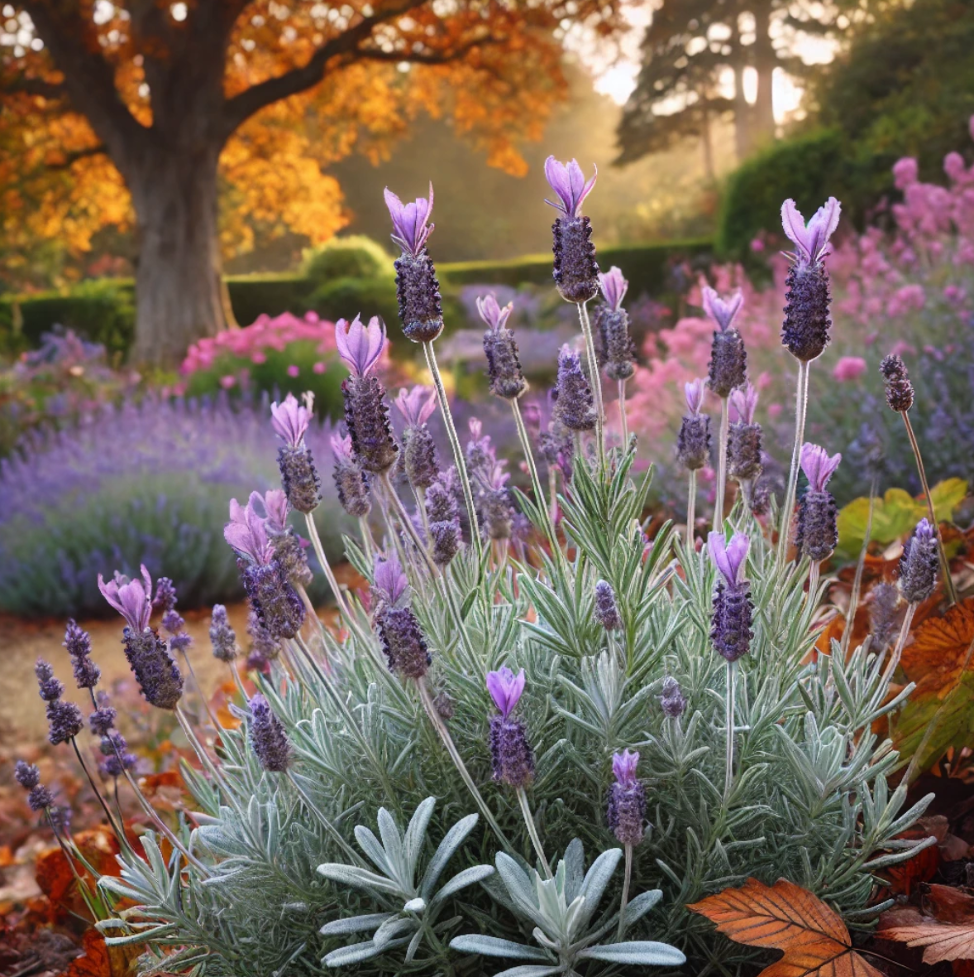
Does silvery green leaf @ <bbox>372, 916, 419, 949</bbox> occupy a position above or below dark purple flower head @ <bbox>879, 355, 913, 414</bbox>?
below

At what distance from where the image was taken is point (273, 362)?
8109 mm

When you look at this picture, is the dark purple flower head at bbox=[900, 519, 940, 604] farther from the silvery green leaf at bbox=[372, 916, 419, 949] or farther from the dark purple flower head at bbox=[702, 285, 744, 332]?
the silvery green leaf at bbox=[372, 916, 419, 949]

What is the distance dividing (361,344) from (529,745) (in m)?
0.47

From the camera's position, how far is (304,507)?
1.22 metres

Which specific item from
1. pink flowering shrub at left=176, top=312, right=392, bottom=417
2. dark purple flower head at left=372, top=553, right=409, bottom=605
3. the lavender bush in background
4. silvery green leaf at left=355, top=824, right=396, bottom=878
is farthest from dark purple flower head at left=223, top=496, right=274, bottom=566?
pink flowering shrub at left=176, top=312, right=392, bottom=417

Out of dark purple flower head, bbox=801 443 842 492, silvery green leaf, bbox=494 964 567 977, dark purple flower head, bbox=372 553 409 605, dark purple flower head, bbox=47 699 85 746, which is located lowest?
silvery green leaf, bbox=494 964 567 977

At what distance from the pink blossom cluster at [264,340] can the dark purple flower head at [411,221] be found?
697 centimetres

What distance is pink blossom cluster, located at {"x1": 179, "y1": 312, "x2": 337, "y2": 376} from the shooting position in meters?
8.05

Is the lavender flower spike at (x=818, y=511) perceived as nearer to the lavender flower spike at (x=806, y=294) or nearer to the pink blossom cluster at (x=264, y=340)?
the lavender flower spike at (x=806, y=294)

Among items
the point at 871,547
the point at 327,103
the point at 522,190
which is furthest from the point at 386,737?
the point at 522,190

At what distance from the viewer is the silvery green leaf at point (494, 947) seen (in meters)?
0.96

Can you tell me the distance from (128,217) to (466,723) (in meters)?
25.1

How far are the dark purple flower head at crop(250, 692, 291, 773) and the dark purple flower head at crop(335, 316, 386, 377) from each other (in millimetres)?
381

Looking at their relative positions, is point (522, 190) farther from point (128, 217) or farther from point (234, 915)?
point (234, 915)
